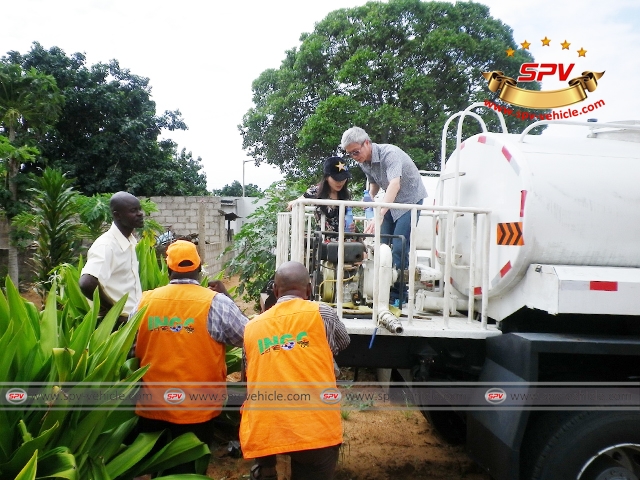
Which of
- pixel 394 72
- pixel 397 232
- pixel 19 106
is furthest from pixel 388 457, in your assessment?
pixel 394 72

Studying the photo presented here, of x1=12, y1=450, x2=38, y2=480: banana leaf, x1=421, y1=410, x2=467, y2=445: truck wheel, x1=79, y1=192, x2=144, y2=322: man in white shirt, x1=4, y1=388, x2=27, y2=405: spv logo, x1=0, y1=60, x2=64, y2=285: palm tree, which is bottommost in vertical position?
x1=421, y1=410, x2=467, y2=445: truck wheel

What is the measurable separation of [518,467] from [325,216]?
85.9 inches

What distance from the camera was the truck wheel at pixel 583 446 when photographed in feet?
8.54

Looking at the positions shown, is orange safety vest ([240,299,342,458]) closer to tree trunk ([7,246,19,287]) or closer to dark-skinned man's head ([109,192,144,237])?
dark-skinned man's head ([109,192,144,237])

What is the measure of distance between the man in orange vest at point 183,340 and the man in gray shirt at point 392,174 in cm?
145

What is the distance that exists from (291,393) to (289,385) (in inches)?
1.5

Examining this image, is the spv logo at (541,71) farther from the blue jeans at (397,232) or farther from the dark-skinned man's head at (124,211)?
the dark-skinned man's head at (124,211)

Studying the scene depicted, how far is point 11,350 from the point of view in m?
2.39

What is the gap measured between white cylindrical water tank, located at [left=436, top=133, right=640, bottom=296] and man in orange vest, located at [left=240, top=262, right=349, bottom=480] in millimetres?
1294

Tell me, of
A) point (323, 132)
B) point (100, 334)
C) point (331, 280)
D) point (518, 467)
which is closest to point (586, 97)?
point (331, 280)

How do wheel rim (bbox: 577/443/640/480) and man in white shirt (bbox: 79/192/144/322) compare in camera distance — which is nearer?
wheel rim (bbox: 577/443/640/480)

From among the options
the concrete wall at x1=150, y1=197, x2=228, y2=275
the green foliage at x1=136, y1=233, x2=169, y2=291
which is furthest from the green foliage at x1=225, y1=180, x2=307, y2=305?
the concrete wall at x1=150, y1=197, x2=228, y2=275

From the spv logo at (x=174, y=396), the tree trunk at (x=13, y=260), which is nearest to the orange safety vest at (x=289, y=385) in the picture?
the spv logo at (x=174, y=396)

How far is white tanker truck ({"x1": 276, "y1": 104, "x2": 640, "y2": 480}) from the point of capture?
2.66 metres
